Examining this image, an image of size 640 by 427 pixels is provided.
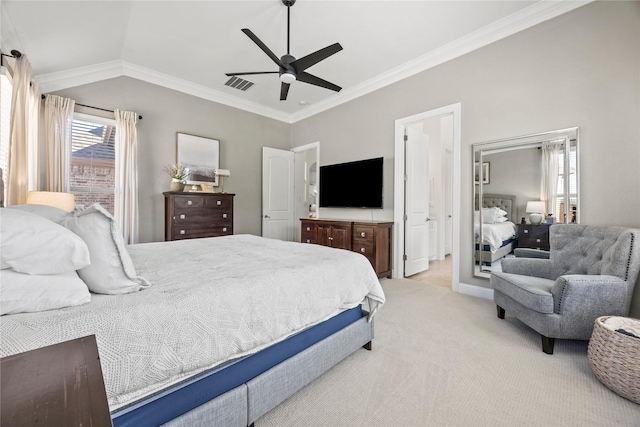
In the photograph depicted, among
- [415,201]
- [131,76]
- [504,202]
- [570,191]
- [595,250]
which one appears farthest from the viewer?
[415,201]

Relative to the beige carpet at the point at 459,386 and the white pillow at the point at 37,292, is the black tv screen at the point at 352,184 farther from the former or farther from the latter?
the white pillow at the point at 37,292

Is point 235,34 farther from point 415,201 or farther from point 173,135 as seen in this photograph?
point 415,201

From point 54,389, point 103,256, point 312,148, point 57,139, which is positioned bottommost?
point 54,389

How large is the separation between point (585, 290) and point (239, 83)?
474 centimetres

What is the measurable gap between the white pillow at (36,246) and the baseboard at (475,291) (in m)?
3.60

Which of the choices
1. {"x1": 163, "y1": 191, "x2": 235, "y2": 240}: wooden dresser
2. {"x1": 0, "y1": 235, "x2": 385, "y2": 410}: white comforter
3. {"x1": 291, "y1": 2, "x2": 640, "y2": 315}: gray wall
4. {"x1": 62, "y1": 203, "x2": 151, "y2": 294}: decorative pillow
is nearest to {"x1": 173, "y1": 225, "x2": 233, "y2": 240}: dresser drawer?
{"x1": 163, "y1": 191, "x2": 235, "y2": 240}: wooden dresser

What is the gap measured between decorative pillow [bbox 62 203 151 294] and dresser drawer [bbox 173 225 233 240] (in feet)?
9.04

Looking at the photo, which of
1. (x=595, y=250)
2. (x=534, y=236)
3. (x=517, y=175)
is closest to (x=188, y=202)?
(x=517, y=175)

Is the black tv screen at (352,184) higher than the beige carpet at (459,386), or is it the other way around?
the black tv screen at (352,184)

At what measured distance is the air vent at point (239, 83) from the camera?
4.17 metres

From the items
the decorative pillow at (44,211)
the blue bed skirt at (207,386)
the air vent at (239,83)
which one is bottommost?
the blue bed skirt at (207,386)

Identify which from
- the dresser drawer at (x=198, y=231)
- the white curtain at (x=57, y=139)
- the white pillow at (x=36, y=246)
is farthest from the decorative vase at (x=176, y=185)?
the white pillow at (x=36, y=246)

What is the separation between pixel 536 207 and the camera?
289 centimetres

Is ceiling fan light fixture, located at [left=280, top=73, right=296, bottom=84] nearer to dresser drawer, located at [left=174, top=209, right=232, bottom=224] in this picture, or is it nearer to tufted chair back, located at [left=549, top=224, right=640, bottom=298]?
dresser drawer, located at [left=174, top=209, right=232, bottom=224]
